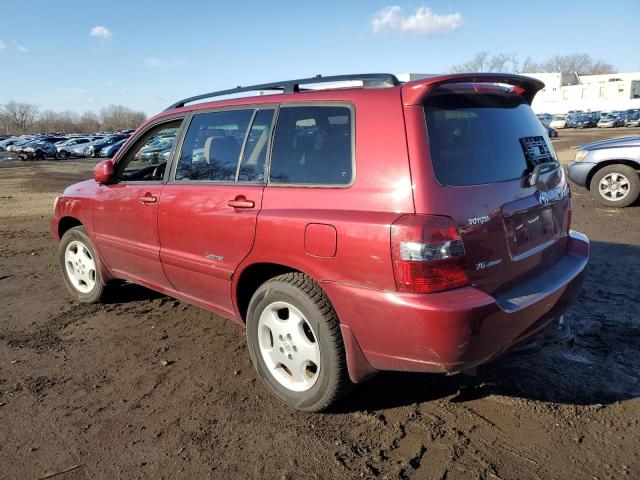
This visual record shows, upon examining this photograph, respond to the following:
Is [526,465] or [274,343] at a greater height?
[274,343]

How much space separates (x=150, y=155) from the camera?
454 cm

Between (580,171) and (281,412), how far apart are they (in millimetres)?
8247

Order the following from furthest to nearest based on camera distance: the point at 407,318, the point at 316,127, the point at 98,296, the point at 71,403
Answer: the point at 98,296 < the point at 71,403 < the point at 316,127 < the point at 407,318

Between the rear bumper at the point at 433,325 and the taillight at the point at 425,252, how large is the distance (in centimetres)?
6

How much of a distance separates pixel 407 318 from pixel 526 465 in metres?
0.93

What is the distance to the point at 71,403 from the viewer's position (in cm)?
309

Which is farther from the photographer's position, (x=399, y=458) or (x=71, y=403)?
(x=71, y=403)

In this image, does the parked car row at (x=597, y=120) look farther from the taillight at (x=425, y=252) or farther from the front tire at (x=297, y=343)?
the taillight at (x=425, y=252)

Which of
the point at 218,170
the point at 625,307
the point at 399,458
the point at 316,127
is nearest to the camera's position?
the point at 399,458

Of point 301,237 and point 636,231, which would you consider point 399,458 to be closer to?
point 301,237

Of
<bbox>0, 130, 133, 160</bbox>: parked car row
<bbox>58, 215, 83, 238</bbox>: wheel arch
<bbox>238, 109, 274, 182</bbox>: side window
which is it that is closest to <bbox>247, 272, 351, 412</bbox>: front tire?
<bbox>238, 109, 274, 182</bbox>: side window

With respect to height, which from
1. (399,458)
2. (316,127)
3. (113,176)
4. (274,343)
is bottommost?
(399,458)

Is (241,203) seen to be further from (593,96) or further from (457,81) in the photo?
(593,96)

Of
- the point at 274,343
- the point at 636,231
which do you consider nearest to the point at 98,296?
the point at 274,343
